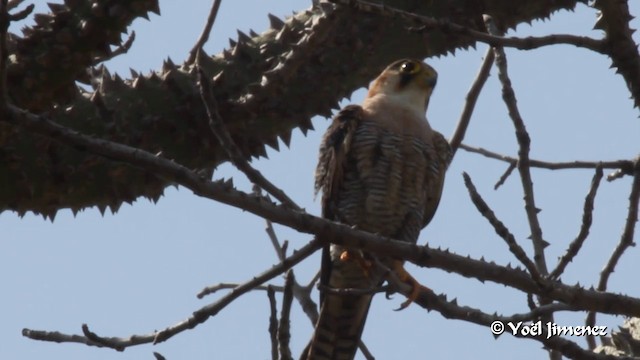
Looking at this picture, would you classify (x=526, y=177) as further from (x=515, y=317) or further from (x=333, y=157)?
(x=333, y=157)

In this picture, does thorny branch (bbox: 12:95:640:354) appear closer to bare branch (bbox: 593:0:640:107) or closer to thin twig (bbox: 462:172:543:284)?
thin twig (bbox: 462:172:543:284)

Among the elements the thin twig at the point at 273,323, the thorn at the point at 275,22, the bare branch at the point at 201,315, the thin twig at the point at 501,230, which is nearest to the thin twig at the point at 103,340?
the bare branch at the point at 201,315

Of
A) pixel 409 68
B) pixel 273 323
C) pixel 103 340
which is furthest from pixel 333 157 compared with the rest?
pixel 273 323

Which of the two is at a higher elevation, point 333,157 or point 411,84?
point 411,84

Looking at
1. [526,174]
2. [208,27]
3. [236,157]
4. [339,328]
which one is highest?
[208,27]

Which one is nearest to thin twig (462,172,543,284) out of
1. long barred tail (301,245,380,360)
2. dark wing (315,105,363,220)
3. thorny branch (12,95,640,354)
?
thorny branch (12,95,640,354)

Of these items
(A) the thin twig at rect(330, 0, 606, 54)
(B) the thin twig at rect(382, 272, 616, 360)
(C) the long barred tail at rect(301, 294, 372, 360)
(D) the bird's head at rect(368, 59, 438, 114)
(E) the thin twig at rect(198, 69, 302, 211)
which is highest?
(D) the bird's head at rect(368, 59, 438, 114)

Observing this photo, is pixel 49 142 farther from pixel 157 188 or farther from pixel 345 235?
pixel 345 235

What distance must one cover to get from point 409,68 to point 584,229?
3007 millimetres

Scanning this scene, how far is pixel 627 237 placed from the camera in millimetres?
3701

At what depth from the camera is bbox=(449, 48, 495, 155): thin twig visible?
191 inches

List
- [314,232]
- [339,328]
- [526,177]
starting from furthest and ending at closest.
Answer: [339,328] < [526,177] < [314,232]

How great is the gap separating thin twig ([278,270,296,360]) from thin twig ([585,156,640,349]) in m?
1.04

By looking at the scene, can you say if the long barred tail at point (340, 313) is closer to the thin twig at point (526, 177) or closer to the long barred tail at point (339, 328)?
the long barred tail at point (339, 328)
